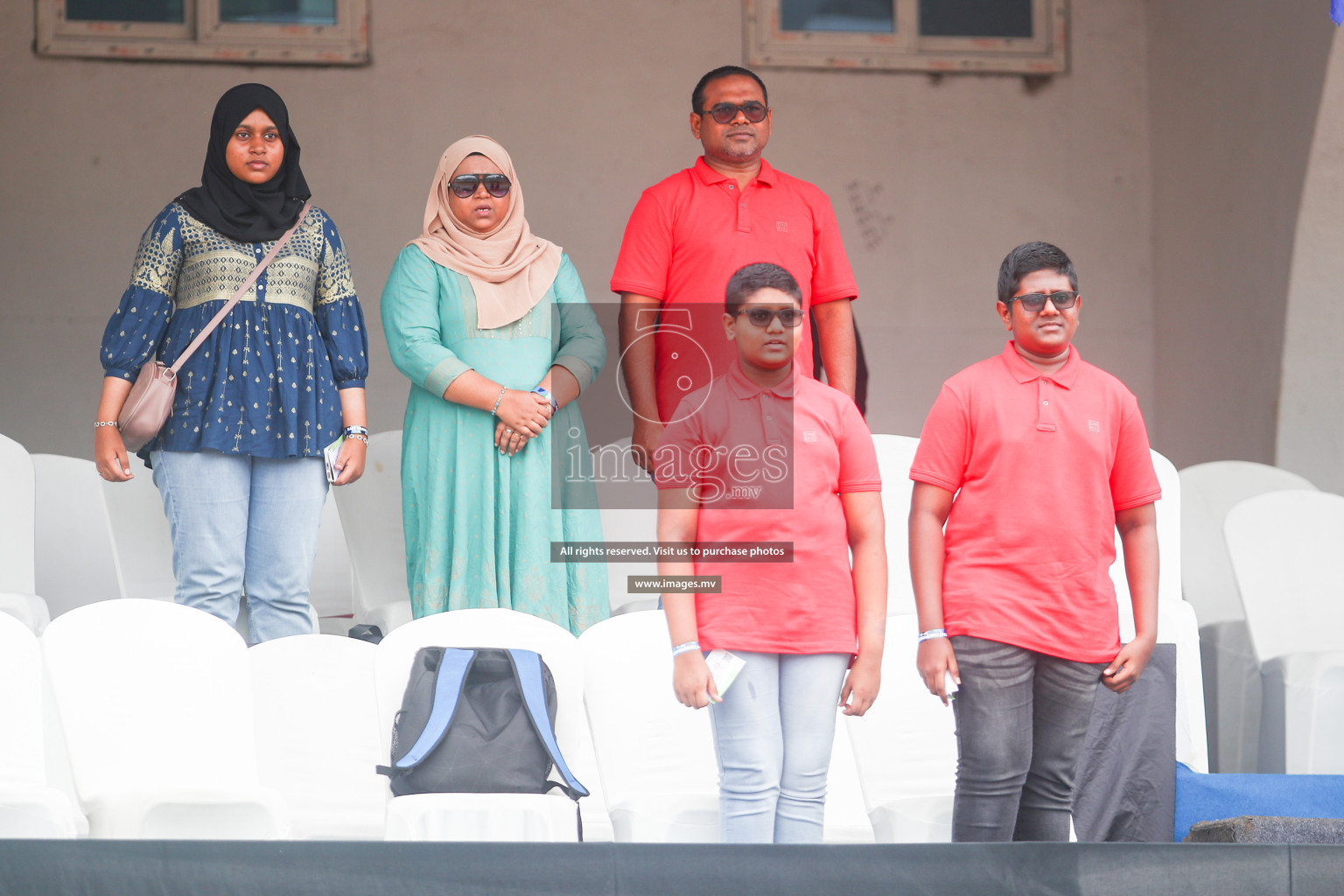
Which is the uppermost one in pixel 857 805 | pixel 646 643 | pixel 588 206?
pixel 588 206

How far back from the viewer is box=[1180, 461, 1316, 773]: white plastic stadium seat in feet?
11.6

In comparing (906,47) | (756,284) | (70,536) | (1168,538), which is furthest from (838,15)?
(756,284)

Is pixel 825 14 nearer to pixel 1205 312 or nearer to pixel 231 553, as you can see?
pixel 1205 312

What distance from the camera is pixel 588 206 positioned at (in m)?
5.50

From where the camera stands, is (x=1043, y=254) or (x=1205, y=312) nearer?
(x=1043, y=254)

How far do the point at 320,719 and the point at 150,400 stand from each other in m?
0.77

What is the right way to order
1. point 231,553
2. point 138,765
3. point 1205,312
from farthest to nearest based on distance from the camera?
point 1205,312 < point 231,553 < point 138,765

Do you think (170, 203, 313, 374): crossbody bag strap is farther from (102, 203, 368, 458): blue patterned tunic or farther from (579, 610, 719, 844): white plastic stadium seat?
(579, 610, 719, 844): white plastic stadium seat

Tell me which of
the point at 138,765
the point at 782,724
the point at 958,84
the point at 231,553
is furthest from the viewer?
the point at 958,84

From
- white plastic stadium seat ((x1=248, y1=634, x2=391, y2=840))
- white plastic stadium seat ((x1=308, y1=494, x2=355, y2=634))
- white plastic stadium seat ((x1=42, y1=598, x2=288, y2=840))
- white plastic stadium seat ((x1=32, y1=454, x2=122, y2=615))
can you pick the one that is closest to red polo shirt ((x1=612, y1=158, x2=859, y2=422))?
white plastic stadium seat ((x1=248, y1=634, x2=391, y2=840))

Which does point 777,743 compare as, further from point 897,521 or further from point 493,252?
point 493,252

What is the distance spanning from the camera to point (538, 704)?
2387 mm

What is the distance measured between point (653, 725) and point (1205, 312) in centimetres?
356

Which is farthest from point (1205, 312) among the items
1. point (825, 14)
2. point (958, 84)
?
point (825, 14)
